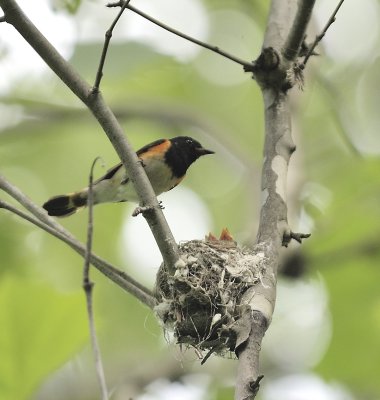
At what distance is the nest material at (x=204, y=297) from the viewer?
3357mm

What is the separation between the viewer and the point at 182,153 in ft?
19.3

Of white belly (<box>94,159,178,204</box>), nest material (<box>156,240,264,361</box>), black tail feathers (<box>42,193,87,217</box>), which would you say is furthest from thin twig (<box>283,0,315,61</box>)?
black tail feathers (<box>42,193,87,217</box>)

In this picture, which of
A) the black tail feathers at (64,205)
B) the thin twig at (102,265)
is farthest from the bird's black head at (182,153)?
the thin twig at (102,265)

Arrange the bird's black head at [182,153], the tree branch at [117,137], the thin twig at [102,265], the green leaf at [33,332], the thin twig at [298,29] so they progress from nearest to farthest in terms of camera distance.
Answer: the tree branch at [117,137] < the thin twig at [102,265] < the thin twig at [298,29] < the green leaf at [33,332] < the bird's black head at [182,153]

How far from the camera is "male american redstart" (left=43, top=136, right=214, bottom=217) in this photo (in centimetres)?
552

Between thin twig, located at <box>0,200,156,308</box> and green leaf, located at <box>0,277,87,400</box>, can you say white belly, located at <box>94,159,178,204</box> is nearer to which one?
green leaf, located at <box>0,277,87,400</box>

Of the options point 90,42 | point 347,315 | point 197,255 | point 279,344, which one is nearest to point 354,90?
point 279,344

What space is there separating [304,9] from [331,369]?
3524mm

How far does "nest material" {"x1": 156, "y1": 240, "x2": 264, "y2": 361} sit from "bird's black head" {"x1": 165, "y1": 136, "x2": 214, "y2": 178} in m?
1.96

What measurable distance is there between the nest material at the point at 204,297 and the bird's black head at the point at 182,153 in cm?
196

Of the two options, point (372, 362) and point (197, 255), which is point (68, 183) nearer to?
point (372, 362)

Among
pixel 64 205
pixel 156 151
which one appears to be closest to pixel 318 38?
pixel 156 151

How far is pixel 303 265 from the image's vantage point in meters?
5.27

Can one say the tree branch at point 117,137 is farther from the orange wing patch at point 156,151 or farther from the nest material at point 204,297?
the orange wing patch at point 156,151
